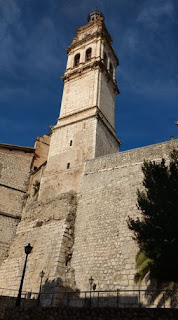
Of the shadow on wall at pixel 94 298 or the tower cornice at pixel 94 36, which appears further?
the tower cornice at pixel 94 36

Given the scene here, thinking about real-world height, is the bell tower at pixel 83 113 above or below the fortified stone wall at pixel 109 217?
above

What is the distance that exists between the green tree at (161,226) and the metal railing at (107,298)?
620 millimetres

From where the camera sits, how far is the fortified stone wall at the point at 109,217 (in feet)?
39.9

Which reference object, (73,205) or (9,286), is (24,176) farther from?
(9,286)

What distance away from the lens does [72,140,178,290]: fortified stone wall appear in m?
12.2

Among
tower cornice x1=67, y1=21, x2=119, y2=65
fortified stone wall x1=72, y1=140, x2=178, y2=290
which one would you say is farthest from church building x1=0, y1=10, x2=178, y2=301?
tower cornice x1=67, y1=21, x2=119, y2=65

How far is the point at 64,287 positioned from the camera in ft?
40.4

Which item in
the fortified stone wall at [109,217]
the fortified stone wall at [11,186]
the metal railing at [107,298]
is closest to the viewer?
the metal railing at [107,298]

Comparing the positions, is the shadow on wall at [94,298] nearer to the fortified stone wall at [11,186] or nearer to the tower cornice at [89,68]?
the fortified stone wall at [11,186]

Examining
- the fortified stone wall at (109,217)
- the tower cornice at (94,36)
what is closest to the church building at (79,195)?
the fortified stone wall at (109,217)

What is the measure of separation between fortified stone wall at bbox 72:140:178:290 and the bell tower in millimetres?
1385

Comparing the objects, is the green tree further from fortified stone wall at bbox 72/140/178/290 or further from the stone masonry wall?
the stone masonry wall

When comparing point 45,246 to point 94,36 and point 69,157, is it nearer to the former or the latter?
point 69,157

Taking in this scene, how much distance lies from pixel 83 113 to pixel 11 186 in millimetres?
7353
